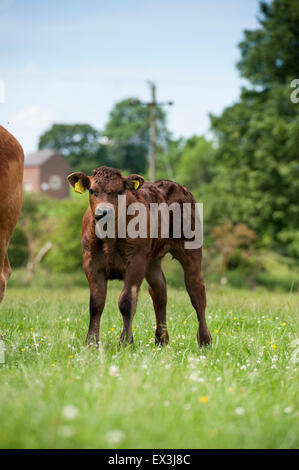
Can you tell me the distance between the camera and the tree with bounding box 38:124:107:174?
2343 inches

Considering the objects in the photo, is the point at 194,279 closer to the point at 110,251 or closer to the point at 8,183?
the point at 110,251

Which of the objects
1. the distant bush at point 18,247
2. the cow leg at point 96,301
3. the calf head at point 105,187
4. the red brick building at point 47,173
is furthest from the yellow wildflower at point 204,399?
the red brick building at point 47,173

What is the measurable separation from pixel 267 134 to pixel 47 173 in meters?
39.3

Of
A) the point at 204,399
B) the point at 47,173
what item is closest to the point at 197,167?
the point at 47,173

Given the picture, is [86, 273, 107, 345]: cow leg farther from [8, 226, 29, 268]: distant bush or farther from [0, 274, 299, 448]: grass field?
[8, 226, 29, 268]: distant bush

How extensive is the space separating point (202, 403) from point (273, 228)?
1956cm

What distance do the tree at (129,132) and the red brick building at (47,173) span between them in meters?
5.98

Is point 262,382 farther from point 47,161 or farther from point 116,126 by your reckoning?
point 116,126

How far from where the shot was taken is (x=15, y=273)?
88.1 feet

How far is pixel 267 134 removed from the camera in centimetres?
2009

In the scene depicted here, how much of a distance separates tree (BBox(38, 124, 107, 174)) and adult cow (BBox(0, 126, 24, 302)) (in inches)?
2111

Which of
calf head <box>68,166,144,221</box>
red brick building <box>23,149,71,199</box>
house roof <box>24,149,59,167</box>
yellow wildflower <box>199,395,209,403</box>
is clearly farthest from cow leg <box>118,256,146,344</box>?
house roof <box>24,149,59,167</box>

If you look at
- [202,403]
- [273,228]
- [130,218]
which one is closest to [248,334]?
[130,218]

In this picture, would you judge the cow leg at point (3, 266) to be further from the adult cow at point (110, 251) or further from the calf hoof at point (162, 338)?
the calf hoof at point (162, 338)
